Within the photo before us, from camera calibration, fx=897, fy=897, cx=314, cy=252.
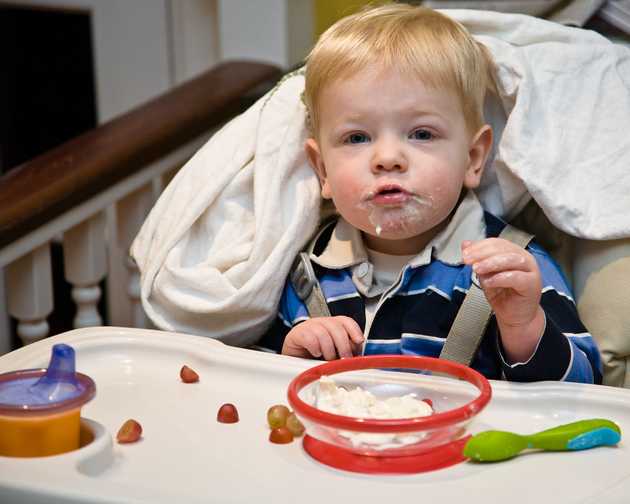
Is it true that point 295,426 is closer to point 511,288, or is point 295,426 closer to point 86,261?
point 511,288

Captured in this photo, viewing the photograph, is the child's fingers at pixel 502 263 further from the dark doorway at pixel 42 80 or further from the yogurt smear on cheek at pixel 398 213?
the dark doorway at pixel 42 80

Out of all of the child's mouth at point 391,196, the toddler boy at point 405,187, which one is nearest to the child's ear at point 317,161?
the toddler boy at point 405,187

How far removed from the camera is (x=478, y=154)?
1079 mm

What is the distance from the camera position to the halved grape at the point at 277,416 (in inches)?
31.4

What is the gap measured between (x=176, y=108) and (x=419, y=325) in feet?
2.16

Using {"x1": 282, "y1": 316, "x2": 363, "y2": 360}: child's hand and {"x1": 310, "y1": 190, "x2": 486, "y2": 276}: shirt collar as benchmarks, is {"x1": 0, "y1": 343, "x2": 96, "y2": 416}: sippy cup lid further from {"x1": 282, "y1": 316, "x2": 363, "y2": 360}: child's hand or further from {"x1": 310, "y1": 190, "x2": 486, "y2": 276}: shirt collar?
{"x1": 310, "y1": 190, "x2": 486, "y2": 276}: shirt collar

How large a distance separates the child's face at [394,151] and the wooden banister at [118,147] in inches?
16.9

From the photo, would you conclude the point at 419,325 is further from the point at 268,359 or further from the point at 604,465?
the point at 604,465

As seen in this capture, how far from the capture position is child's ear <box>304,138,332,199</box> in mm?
1104

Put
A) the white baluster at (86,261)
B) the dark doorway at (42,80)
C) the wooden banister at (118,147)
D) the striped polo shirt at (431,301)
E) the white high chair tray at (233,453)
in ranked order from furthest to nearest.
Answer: the dark doorway at (42,80) → the white baluster at (86,261) → the wooden banister at (118,147) → the striped polo shirt at (431,301) → the white high chair tray at (233,453)

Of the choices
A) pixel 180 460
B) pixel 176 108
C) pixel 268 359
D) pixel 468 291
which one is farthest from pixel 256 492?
pixel 176 108

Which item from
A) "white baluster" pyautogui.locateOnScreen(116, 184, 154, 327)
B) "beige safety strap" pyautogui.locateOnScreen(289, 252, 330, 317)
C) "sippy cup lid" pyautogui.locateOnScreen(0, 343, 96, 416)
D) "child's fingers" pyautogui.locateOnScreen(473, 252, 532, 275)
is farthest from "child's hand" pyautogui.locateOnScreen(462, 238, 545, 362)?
"white baluster" pyautogui.locateOnScreen(116, 184, 154, 327)

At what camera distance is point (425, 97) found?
100 centimetres

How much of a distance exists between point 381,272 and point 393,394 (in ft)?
0.92
